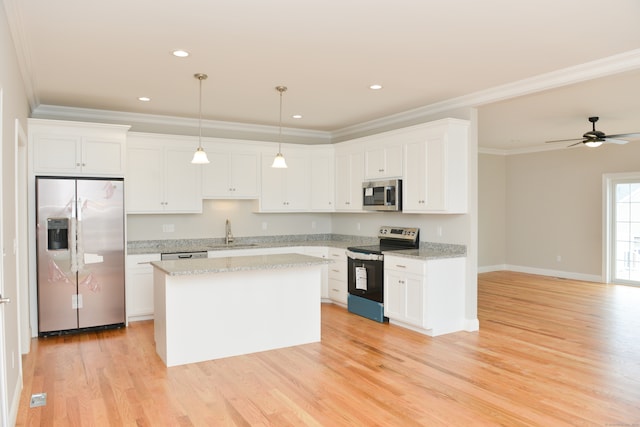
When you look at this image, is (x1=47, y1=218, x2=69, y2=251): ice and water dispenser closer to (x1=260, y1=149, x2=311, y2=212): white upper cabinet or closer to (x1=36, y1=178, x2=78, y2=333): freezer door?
(x1=36, y1=178, x2=78, y2=333): freezer door

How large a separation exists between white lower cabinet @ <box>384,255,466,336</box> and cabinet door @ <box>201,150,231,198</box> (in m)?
2.47

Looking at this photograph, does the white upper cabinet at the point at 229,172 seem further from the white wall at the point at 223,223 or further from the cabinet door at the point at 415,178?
the cabinet door at the point at 415,178

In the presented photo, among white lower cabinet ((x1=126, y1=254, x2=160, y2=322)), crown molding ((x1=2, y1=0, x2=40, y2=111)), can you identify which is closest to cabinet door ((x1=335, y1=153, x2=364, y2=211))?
white lower cabinet ((x1=126, y1=254, x2=160, y2=322))

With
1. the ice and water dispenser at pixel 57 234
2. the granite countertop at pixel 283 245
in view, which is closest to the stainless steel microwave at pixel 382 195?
the granite countertop at pixel 283 245

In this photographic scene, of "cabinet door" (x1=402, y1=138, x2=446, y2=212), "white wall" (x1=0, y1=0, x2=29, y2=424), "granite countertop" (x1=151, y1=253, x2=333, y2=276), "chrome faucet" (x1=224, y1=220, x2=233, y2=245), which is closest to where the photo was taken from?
"white wall" (x1=0, y1=0, x2=29, y2=424)

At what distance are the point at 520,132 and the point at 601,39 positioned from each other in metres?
4.29

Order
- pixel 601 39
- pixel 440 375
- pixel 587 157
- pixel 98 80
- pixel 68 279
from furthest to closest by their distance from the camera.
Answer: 1. pixel 587 157
2. pixel 68 279
3. pixel 98 80
4. pixel 440 375
5. pixel 601 39

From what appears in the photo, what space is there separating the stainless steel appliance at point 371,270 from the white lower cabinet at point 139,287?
246 centimetres

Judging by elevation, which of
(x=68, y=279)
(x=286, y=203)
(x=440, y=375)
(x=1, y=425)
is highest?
(x=286, y=203)

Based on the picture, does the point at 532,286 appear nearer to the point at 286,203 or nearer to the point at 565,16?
the point at 286,203

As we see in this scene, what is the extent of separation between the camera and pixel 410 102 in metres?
5.30

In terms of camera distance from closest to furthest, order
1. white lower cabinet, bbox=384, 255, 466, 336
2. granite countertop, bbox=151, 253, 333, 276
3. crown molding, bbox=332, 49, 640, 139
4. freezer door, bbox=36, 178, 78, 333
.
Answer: crown molding, bbox=332, 49, 640, 139, granite countertop, bbox=151, 253, 333, 276, freezer door, bbox=36, 178, 78, 333, white lower cabinet, bbox=384, 255, 466, 336

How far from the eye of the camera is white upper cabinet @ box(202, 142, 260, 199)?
241 inches

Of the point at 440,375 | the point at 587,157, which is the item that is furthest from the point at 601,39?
the point at 587,157
